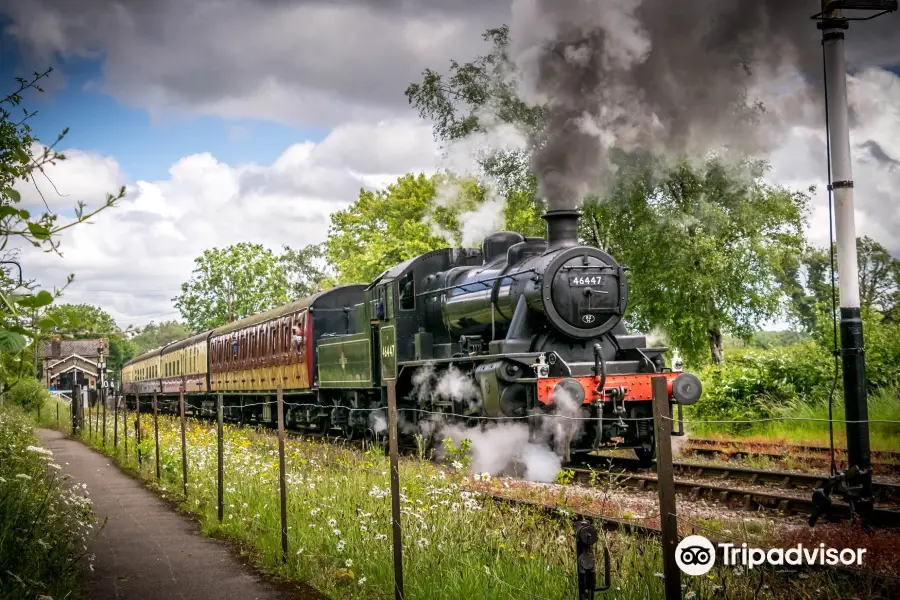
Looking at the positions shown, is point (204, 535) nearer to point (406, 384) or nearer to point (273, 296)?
point (406, 384)

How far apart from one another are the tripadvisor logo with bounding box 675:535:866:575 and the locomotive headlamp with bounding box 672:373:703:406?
4915 millimetres

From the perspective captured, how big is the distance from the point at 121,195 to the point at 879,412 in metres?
11.7

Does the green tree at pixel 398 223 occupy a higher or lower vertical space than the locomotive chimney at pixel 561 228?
higher

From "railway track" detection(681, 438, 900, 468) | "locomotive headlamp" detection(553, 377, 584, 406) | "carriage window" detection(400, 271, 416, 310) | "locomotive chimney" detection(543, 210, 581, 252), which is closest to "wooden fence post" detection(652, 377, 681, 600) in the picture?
"locomotive headlamp" detection(553, 377, 584, 406)

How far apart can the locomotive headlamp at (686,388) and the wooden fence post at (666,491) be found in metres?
7.02

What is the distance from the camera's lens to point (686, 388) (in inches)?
421

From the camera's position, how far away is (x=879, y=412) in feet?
39.3

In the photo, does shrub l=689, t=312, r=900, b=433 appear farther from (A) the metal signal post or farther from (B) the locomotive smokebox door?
(A) the metal signal post

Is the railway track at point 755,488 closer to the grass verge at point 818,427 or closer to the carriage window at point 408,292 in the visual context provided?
the grass verge at point 818,427

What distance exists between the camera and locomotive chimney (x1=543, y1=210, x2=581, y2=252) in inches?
454

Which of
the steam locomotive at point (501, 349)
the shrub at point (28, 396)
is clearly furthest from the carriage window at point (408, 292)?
the shrub at point (28, 396)

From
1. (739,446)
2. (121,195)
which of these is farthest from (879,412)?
(121,195)

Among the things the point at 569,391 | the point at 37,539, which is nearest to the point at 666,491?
the point at 37,539

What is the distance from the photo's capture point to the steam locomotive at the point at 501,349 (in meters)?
10.6
